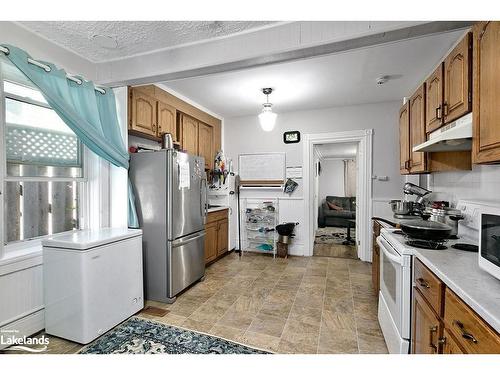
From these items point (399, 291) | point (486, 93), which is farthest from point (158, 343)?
point (486, 93)

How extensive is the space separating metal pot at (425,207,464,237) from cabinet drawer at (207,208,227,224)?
8.98ft

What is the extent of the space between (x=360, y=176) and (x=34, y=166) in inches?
161

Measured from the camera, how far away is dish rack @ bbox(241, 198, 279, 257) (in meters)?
4.34

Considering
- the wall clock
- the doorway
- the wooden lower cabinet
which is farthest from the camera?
the doorway

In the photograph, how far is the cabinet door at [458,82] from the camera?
1.45 metres

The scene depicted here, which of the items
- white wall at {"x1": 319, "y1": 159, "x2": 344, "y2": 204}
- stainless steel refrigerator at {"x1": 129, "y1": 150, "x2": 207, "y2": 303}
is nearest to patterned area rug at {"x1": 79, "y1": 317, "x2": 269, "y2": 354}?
stainless steel refrigerator at {"x1": 129, "y1": 150, "x2": 207, "y2": 303}

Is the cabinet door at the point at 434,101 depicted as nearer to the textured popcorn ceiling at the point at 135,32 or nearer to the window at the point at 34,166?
the textured popcorn ceiling at the point at 135,32

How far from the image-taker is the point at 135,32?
1.97 metres

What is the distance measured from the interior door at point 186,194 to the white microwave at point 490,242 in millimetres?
2410

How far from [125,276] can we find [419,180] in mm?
3634

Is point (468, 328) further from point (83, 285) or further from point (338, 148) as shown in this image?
point (338, 148)

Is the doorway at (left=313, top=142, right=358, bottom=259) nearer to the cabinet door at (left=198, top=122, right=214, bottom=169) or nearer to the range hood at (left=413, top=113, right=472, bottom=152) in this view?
the cabinet door at (left=198, top=122, right=214, bottom=169)

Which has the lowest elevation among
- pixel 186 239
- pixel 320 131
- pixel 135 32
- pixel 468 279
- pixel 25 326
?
pixel 25 326
